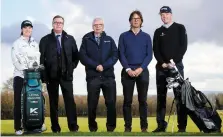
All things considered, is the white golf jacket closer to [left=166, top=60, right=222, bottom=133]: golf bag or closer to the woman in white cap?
the woman in white cap

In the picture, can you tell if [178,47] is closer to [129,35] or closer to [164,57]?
[164,57]

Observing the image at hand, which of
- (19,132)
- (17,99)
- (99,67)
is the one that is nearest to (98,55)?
(99,67)

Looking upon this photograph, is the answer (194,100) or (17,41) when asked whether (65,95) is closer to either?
(17,41)

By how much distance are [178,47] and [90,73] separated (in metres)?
1.80

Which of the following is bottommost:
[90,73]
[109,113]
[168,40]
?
[109,113]

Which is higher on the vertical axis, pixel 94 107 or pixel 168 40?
pixel 168 40

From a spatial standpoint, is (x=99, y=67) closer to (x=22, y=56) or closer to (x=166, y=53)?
(x=166, y=53)

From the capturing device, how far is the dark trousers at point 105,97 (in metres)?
9.77

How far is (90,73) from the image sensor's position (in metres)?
9.80

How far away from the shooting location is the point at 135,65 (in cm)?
973

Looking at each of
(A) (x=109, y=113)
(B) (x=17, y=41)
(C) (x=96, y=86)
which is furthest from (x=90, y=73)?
(B) (x=17, y=41)

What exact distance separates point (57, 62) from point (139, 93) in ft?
5.64

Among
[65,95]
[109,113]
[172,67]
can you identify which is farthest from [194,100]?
[65,95]

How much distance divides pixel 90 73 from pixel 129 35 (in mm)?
1071
